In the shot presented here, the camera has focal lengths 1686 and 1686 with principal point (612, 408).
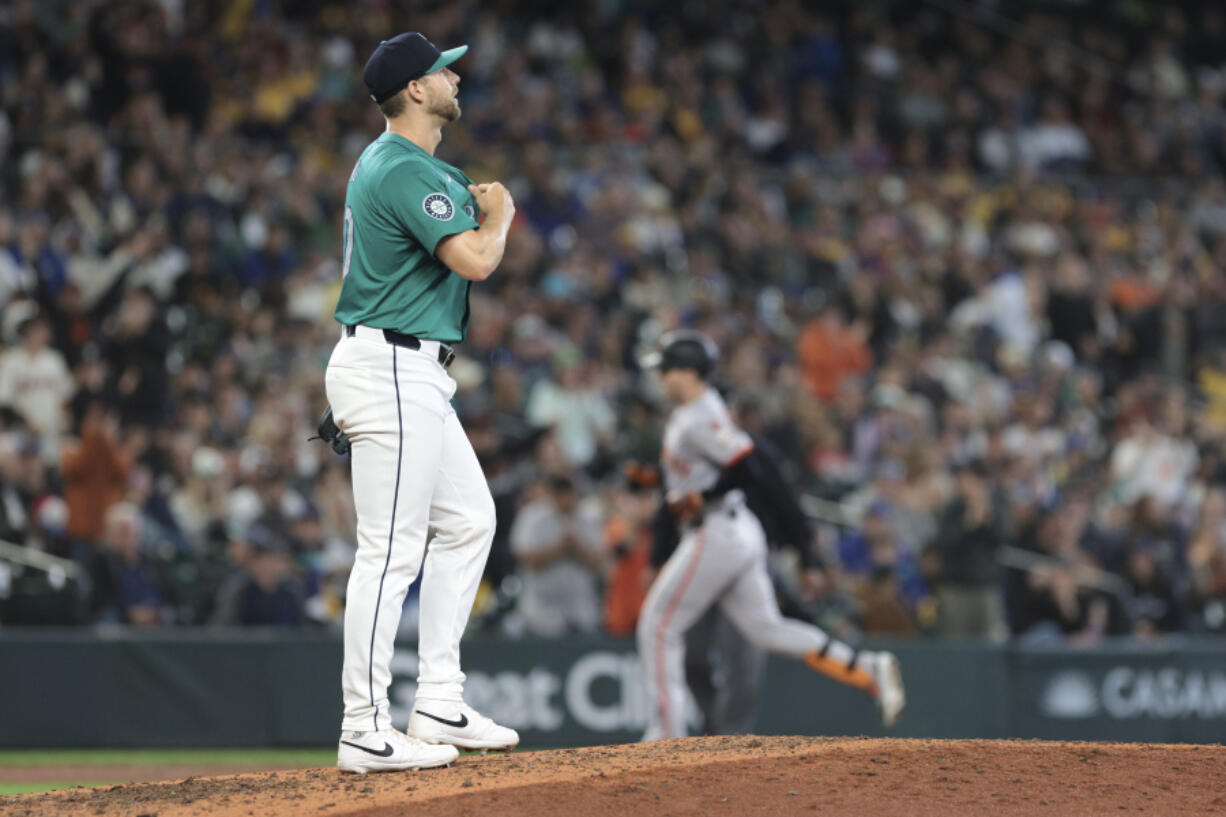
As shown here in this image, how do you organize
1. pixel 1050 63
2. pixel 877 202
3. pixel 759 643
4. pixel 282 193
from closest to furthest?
pixel 759 643 → pixel 282 193 → pixel 877 202 → pixel 1050 63

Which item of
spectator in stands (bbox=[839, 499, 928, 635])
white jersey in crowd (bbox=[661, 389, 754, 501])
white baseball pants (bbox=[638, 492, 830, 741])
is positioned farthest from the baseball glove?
spectator in stands (bbox=[839, 499, 928, 635])

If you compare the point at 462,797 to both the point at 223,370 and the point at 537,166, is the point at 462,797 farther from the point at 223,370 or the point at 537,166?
the point at 537,166

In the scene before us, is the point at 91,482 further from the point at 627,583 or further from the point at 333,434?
the point at 333,434

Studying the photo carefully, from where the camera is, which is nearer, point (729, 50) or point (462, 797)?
point (462, 797)

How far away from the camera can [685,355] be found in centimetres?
886

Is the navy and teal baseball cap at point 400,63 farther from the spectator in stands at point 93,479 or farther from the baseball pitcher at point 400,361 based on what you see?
the spectator in stands at point 93,479

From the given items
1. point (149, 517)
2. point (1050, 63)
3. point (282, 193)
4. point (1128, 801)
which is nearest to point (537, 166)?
point (282, 193)

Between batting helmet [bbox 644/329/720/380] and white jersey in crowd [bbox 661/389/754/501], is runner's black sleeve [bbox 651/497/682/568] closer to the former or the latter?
white jersey in crowd [bbox 661/389/754/501]

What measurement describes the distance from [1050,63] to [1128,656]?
10.7 metres

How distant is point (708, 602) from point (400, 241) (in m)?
3.88

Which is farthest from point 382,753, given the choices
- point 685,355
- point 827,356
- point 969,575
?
point 827,356

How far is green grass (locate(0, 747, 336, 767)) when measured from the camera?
430 inches

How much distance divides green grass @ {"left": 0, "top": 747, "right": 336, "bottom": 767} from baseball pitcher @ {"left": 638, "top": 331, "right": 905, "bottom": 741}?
291 centimetres

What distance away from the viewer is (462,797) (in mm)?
5109
